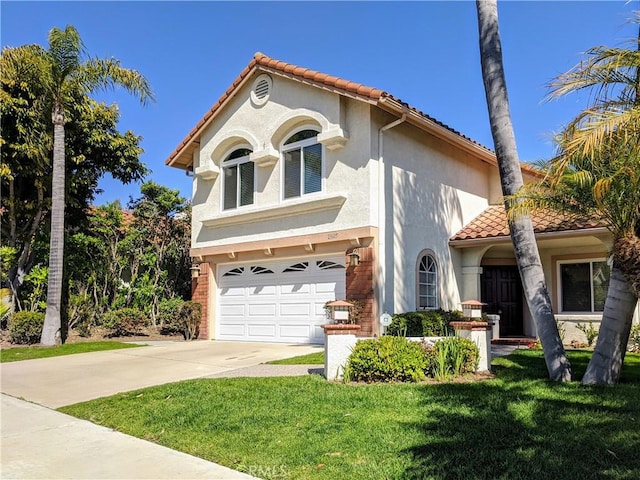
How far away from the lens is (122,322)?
59.1 feet

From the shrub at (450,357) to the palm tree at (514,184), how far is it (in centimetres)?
117

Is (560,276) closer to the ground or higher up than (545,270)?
closer to the ground

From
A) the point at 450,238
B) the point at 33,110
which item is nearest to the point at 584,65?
the point at 450,238

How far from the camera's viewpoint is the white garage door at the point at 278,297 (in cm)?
1492

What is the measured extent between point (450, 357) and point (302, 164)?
7.99 meters

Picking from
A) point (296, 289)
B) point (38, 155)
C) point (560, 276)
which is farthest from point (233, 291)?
point (560, 276)

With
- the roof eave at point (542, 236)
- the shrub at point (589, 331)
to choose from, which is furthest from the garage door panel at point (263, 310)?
the shrub at point (589, 331)

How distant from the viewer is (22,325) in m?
16.0

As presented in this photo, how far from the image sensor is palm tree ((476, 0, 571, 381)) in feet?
28.2

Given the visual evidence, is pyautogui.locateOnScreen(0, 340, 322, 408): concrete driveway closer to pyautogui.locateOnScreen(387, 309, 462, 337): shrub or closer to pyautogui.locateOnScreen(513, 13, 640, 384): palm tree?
pyautogui.locateOnScreen(387, 309, 462, 337): shrub

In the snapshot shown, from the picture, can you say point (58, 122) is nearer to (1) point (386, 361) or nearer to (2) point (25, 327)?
(2) point (25, 327)

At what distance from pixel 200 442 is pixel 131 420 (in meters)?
1.56

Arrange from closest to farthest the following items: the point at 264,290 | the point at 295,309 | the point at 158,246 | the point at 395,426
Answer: the point at 395,426 → the point at 295,309 → the point at 264,290 → the point at 158,246

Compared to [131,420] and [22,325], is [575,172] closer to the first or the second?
[131,420]
